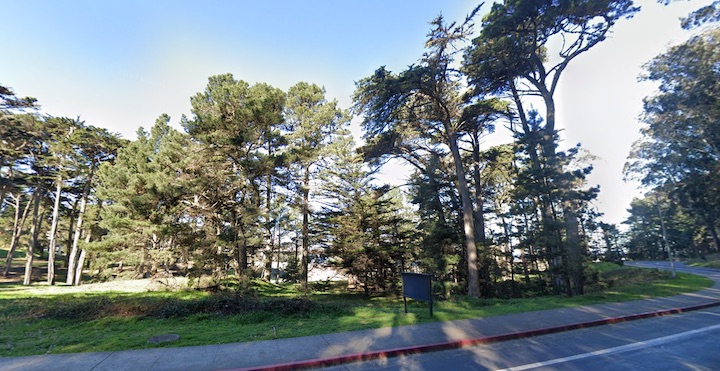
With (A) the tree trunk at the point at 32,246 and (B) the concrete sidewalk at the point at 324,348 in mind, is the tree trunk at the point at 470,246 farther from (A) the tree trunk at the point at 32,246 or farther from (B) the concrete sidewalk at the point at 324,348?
(A) the tree trunk at the point at 32,246

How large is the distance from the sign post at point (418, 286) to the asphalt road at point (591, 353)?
2.21 m

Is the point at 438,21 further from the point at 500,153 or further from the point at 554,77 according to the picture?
the point at 500,153

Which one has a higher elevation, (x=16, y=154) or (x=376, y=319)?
(x=16, y=154)

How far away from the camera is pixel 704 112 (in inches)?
844

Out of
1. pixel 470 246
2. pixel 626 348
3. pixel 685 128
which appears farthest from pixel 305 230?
pixel 685 128

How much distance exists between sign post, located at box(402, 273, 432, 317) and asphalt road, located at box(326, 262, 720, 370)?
2209 millimetres

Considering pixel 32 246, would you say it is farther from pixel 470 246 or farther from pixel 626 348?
pixel 626 348

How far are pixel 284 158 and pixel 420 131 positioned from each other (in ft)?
29.4

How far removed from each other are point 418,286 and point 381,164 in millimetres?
13307

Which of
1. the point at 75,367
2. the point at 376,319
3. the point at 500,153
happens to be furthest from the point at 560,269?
the point at 75,367

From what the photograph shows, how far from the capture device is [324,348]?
20.6 ft

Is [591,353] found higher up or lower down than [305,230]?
lower down

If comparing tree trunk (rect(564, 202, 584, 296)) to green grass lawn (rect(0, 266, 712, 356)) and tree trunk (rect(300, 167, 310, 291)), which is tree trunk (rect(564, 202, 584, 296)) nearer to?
green grass lawn (rect(0, 266, 712, 356))

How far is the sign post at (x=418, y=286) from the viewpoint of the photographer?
857cm
